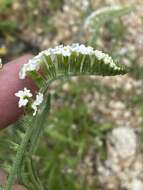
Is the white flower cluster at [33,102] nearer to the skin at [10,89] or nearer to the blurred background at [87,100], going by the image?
the skin at [10,89]

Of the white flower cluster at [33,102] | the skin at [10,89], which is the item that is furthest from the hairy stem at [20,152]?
the skin at [10,89]

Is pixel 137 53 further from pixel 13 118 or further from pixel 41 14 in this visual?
pixel 13 118

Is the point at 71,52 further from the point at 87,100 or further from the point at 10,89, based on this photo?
the point at 87,100

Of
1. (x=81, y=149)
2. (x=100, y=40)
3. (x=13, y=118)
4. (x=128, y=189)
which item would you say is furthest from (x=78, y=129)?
(x=13, y=118)

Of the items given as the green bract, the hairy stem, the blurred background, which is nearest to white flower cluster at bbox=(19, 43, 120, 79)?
the green bract

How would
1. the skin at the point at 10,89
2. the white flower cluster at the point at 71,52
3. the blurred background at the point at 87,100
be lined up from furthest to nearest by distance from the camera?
the blurred background at the point at 87,100 < the skin at the point at 10,89 < the white flower cluster at the point at 71,52

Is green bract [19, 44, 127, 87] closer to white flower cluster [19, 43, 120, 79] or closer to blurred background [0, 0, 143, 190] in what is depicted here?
white flower cluster [19, 43, 120, 79]

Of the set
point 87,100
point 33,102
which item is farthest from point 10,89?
point 87,100
